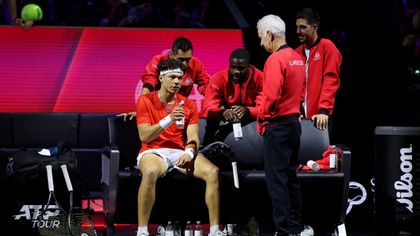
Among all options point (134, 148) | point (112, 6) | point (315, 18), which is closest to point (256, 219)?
point (134, 148)

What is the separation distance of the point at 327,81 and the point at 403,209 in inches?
53.2

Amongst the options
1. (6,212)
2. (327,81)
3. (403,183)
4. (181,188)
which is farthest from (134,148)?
(403,183)

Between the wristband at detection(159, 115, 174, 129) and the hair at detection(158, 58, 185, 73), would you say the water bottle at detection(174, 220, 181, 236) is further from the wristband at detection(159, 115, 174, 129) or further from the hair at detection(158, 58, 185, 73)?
the hair at detection(158, 58, 185, 73)

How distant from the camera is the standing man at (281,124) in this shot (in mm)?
7227

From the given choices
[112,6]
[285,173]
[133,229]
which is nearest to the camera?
[285,173]

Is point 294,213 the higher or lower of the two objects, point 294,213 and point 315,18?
the lower

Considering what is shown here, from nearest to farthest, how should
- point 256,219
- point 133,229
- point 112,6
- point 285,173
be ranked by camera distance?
1. point 285,173
2. point 256,219
3. point 133,229
4. point 112,6

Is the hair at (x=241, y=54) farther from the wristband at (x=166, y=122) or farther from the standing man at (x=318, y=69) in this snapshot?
the wristband at (x=166, y=122)

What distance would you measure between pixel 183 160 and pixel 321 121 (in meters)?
1.40

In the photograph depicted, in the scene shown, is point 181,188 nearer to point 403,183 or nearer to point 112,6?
point 403,183

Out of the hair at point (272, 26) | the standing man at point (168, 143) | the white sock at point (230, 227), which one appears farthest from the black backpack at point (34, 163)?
the hair at point (272, 26)

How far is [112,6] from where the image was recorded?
11.4m

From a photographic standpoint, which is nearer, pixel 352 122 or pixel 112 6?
pixel 352 122

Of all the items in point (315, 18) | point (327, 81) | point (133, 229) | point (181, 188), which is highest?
point (315, 18)
